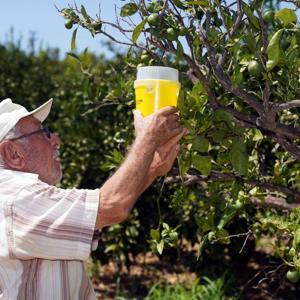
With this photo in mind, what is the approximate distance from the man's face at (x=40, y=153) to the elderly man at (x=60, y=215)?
0.09 meters

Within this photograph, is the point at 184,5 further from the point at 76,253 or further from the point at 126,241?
the point at 126,241

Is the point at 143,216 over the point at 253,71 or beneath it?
beneath

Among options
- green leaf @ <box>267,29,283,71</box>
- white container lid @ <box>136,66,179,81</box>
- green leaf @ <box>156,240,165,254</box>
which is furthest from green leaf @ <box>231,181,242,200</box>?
green leaf @ <box>267,29,283,71</box>

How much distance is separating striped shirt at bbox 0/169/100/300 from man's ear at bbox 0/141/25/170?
11cm

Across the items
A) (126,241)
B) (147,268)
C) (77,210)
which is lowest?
(147,268)

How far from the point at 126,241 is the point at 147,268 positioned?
3.11 feet

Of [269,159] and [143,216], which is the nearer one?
[269,159]

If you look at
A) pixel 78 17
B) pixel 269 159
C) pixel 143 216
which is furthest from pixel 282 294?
pixel 78 17

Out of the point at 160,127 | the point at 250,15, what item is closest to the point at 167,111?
the point at 160,127

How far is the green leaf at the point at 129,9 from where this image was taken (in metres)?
2.65

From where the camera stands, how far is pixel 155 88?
7.46 feet

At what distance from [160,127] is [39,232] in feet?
1.69

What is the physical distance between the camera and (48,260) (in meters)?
2.34

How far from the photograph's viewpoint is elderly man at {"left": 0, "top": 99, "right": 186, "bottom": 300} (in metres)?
2.22
